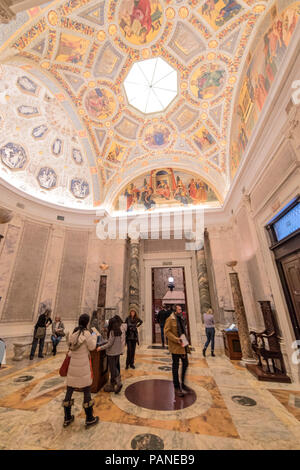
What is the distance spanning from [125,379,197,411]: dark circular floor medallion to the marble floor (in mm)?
66

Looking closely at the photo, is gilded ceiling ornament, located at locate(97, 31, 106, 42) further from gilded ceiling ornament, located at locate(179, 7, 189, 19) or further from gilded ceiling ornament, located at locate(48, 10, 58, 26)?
gilded ceiling ornament, located at locate(179, 7, 189, 19)

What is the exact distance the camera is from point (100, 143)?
33.8ft

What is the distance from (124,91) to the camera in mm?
8500

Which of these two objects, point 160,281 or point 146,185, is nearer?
point 146,185

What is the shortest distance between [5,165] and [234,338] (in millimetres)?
11622

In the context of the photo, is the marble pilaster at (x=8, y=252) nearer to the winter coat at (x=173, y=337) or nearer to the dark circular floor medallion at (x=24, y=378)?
the dark circular floor medallion at (x=24, y=378)

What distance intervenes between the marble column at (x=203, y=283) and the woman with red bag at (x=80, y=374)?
6759mm

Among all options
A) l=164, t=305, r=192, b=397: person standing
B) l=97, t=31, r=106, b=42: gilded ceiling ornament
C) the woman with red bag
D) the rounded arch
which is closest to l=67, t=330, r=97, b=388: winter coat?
the woman with red bag

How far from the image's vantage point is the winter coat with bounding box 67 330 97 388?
2.56 m

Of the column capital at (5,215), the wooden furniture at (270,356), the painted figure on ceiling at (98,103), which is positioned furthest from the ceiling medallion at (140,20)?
the wooden furniture at (270,356)

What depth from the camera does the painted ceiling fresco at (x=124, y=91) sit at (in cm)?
592
